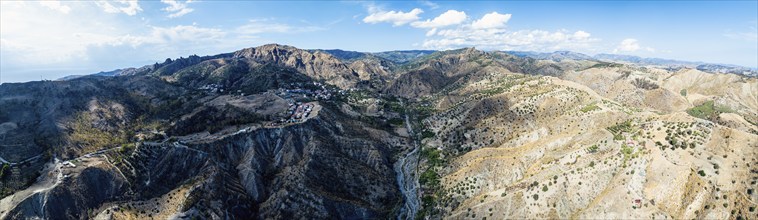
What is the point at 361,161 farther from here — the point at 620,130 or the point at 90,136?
the point at 90,136

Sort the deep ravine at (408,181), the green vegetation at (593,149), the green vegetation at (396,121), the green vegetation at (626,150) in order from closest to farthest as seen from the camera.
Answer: the green vegetation at (626,150)
the green vegetation at (593,149)
the deep ravine at (408,181)
the green vegetation at (396,121)

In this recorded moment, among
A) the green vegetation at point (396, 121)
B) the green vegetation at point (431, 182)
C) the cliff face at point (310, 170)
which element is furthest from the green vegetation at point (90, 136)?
the green vegetation at point (396, 121)

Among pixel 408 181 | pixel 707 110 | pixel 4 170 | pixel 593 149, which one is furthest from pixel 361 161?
pixel 707 110

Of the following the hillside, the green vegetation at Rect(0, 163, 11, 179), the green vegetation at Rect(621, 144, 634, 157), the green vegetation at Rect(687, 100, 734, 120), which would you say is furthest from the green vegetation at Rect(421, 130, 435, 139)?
the green vegetation at Rect(0, 163, 11, 179)

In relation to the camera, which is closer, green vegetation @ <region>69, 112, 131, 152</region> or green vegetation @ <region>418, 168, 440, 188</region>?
green vegetation @ <region>69, 112, 131, 152</region>

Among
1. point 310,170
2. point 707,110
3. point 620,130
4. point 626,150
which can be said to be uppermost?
point 620,130

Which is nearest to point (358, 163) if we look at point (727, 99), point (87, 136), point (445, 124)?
point (445, 124)

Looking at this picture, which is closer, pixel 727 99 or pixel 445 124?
pixel 445 124

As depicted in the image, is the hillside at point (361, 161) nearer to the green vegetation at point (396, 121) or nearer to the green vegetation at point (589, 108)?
the green vegetation at point (589, 108)

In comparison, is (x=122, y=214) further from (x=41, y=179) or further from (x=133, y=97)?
(x=133, y=97)

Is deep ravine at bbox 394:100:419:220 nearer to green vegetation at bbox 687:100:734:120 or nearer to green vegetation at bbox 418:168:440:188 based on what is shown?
green vegetation at bbox 418:168:440:188

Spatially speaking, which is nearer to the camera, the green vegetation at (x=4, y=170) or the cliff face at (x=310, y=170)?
the green vegetation at (x=4, y=170)
